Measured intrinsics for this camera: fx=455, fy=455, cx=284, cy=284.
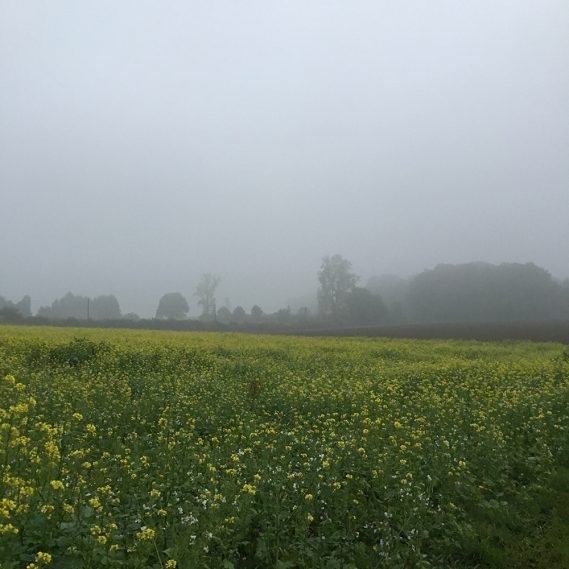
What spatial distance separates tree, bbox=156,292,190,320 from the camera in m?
135

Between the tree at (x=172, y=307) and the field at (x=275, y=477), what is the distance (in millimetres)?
126586

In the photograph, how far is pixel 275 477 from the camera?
5.72 m

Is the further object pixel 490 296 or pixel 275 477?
pixel 490 296

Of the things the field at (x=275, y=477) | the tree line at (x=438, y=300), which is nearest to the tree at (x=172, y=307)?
the tree line at (x=438, y=300)

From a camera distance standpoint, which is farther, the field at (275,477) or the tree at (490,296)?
the tree at (490,296)

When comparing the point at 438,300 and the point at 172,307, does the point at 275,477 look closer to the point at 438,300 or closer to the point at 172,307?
the point at 438,300

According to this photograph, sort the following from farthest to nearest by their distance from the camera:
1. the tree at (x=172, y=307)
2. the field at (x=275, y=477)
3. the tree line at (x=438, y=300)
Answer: the tree at (x=172, y=307)
the tree line at (x=438, y=300)
the field at (x=275, y=477)

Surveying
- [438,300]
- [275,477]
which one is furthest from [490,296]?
[275,477]

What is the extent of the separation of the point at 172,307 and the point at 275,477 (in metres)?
135

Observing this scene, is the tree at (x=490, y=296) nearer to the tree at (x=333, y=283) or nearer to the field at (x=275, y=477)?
the tree at (x=333, y=283)

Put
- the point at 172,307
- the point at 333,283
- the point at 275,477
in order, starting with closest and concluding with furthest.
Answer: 1. the point at 275,477
2. the point at 333,283
3. the point at 172,307

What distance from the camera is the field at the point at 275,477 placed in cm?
410

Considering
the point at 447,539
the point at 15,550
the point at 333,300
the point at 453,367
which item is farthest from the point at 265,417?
the point at 333,300

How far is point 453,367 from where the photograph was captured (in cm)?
1598
